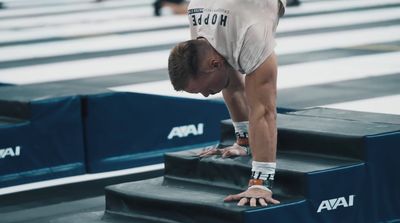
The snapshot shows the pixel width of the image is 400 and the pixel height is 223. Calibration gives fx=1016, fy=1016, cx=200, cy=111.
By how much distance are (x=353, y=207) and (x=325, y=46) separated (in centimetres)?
692

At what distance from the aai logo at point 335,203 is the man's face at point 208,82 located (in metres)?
0.72

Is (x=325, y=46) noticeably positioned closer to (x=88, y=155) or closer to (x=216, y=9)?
(x=88, y=155)

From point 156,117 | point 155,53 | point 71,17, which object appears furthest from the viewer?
point 71,17

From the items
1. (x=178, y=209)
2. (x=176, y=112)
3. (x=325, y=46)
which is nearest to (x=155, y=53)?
(x=325, y=46)

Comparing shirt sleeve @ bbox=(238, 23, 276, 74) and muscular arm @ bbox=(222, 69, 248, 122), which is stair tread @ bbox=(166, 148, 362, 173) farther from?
shirt sleeve @ bbox=(238, 23, 276, 74)

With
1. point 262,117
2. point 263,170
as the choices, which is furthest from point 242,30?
point 263,170

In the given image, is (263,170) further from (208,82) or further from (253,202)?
(208,82)

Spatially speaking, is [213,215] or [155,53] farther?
[155,53]

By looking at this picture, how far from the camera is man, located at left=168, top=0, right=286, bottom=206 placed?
173 inches

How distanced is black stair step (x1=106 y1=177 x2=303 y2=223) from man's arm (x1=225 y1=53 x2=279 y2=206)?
8 centimetres

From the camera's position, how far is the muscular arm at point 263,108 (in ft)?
14.4

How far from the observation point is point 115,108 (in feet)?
22.9

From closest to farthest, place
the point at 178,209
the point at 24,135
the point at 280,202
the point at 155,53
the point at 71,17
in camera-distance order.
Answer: the point at 280,202
the point at 178,209
the point at 24,135
the point at 155,53
the point at 71,17

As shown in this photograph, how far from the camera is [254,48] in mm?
4414
